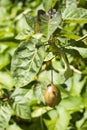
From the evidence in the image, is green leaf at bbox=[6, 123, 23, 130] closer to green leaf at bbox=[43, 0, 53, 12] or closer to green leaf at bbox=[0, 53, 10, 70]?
green leaf at bbox=[0, 53, 10, 70]

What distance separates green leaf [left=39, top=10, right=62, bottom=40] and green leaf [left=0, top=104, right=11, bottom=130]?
0.56 meters

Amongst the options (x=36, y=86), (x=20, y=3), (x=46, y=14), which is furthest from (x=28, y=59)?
(x=20, y=3)

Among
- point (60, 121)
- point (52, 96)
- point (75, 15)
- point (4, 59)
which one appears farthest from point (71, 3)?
point (4, 59)

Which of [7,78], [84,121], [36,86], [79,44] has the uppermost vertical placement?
[79,44]

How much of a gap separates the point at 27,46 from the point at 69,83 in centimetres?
74

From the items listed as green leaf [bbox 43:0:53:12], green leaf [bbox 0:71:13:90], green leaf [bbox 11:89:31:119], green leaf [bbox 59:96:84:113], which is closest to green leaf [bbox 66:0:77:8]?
green leaf [bbox 43:0:53:12]

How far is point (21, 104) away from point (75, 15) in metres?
0.61

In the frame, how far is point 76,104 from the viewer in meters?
1.74

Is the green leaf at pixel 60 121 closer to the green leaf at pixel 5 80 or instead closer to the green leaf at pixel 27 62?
the green leaf at pixel 5 80

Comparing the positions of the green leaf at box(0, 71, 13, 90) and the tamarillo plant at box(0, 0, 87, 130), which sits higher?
the tamarillo plant at box(0, 0, 87, 130)

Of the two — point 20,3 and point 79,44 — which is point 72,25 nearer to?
point 79,44

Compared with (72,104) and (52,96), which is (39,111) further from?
(52,96)

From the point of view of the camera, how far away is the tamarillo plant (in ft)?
3.44

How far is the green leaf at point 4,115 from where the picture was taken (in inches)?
59.4
